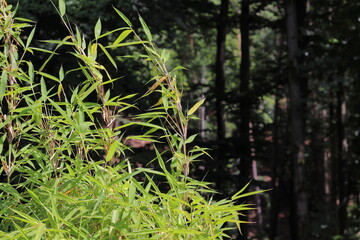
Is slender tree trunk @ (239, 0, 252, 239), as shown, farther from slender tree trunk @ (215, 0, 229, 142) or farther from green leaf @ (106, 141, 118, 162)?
green leaf @ (106, 141, 118, 162)

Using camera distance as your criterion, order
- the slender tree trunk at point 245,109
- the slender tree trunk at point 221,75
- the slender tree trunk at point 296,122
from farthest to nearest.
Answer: the slender tree trunk at point 221,75 < the slender tree trunk at point 245,109 < the slender tree trunk at point 296,122

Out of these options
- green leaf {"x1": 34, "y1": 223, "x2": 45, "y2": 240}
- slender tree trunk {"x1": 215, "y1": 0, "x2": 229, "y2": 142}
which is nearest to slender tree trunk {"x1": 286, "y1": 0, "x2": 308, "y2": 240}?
slender tree trunk {"x1": 215, "y1": 0, "x2": 229, "y2": 142}

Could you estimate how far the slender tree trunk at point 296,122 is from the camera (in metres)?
9.88

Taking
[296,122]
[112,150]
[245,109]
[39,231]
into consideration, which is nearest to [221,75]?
[245,109]

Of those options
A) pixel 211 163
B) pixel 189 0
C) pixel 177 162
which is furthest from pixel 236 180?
pixel 177 162

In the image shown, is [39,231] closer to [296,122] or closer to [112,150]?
[112,150]

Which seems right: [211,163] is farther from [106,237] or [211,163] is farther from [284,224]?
[284,224]

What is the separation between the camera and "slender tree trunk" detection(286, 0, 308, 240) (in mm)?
9875

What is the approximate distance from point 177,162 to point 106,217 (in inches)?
17.9

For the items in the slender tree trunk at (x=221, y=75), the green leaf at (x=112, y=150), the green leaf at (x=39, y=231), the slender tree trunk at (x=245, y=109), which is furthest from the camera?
the slender tree trunk at (x=221, y=75)

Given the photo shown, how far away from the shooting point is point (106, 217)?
7.07 ft

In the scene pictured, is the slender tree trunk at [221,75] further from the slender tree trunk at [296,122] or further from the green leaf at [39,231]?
the green leaf at [39,231]

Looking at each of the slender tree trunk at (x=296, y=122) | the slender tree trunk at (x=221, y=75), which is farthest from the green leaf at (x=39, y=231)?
the slender tree trunk at (x=221, y=75)

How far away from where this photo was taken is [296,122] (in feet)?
33.0
